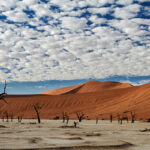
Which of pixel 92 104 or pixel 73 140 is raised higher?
pixel 92 104

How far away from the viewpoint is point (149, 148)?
8.11 m

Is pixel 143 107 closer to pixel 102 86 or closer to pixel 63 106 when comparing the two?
pixel 63 106

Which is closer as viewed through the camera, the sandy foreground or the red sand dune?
the sandy foreground

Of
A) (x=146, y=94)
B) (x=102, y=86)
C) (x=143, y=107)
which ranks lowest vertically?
(x=143, y=107)

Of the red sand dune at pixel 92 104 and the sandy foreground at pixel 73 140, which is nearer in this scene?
the sandy foreground at pixel 73 140

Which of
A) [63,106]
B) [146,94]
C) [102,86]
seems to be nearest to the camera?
[146,94]

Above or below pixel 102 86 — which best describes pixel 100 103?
below

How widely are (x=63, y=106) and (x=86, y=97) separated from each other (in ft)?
26.9

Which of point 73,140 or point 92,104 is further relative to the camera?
point 92,104

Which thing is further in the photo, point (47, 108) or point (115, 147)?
point (47, 108)

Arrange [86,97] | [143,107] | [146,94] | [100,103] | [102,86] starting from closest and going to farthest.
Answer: [143,107]
[146,94]
[100,103]
[86,97]
[102,86]

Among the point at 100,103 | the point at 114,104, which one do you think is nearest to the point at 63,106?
the point at 100,103

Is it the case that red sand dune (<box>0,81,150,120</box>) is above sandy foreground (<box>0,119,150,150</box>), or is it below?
above

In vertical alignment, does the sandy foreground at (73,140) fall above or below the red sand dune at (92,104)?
below
